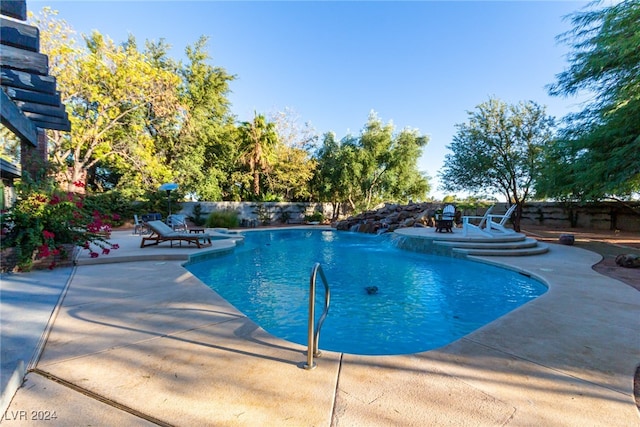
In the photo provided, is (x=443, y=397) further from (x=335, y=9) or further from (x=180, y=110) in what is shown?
(x=180, y=110)

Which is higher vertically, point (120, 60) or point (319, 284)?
point (120, 60)

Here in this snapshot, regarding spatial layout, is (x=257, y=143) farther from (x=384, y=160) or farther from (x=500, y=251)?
(x=500, y=251)

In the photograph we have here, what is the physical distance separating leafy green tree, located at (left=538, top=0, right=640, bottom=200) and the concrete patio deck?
5359mm

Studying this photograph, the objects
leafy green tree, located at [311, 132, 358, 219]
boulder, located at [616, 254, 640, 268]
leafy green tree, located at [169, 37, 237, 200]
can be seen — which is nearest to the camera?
boulder, located at [616, 254, 640, 268]

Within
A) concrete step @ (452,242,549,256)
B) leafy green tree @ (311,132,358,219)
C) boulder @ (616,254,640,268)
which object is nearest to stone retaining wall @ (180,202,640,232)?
leafy green tree @ (311,132,358,219)

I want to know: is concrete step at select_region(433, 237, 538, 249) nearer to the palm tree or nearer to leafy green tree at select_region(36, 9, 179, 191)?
the palm tree

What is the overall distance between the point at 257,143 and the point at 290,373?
1900cm

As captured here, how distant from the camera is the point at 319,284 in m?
6.09

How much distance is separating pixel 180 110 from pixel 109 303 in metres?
15.7

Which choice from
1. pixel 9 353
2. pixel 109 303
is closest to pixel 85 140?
pixel 109 303

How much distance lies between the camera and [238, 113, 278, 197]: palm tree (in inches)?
778

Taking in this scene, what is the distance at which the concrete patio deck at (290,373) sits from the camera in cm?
178

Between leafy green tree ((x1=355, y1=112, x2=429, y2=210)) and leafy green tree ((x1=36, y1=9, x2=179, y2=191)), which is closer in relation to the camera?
leafy green tree ((x1=36, y1=9, x2=179, y2=191))

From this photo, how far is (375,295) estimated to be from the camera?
524 centimetres
